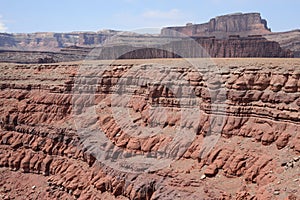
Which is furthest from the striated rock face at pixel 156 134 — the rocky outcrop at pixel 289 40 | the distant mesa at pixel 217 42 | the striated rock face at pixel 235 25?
the striated rock face at pixel 235 25

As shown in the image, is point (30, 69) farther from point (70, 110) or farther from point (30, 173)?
point (30, 173)

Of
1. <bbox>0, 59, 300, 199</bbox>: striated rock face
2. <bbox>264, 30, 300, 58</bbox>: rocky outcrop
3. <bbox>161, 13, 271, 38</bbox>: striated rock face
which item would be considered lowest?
<bbox>0, 59, 300, 199</bbox>: striated rock face

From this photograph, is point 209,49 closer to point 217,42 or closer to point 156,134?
point 217,42

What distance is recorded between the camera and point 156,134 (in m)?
29.5

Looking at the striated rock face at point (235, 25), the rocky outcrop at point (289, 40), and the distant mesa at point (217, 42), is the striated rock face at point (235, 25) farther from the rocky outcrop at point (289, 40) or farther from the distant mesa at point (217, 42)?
the rocky outcrop at point (289, 40)

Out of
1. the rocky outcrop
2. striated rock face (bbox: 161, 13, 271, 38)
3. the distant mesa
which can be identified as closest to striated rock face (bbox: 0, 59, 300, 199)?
the distant mesa

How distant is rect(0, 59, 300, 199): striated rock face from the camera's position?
23.4 metres

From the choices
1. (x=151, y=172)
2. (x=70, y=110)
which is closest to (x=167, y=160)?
(x=151, y=172)

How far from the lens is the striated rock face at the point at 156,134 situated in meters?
23.4

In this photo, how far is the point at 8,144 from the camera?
126 feet

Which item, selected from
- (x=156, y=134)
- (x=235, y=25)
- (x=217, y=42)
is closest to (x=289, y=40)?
(x=217, y=42)

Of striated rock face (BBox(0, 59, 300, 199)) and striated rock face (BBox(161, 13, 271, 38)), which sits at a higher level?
striated rock face (BBox(161, 13, 271, 38))

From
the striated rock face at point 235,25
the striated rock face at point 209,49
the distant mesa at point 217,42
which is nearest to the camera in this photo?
the striated rock face at point 209,49

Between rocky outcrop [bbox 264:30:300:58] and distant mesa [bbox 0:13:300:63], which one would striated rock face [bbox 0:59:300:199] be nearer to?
distant mesa [bbox 0:13:300:63]
